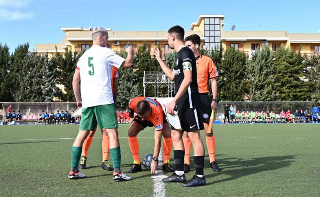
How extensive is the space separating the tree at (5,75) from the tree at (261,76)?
103ft

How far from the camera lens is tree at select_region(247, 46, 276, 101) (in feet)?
160

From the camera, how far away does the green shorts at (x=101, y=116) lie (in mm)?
5496

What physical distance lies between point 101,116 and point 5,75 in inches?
1923

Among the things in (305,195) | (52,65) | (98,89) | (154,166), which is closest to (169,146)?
(154,166)

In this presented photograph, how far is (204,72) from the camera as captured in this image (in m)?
6.93

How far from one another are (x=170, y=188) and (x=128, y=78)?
44742mm

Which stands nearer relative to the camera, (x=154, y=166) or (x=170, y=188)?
(x=170, y=188)

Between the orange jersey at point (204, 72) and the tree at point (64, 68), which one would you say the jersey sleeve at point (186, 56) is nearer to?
the orange jersey at point (204, 72)

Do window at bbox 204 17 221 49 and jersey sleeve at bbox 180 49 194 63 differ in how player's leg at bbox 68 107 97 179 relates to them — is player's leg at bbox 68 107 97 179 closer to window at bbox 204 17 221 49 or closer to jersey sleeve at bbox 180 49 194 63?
jersey sleeve at bbox 180 49 194 63

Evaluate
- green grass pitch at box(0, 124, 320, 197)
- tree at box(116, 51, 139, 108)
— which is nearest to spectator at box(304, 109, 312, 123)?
tree at box(116, 51, 139, 108)

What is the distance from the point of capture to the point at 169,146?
21.9 feet

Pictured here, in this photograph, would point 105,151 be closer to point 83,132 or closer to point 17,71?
point 83,132

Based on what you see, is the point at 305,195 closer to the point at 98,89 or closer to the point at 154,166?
the point at 154,166

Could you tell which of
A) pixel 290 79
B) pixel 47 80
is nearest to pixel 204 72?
pixel 47 80
